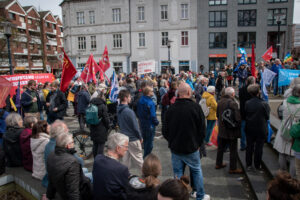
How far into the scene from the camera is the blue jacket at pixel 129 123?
15.2 feet

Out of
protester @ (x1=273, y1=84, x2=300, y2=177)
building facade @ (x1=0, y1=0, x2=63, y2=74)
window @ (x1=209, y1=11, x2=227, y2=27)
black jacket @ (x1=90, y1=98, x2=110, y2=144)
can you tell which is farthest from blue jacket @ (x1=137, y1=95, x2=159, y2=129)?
building facade @ (x1=0, y1=0, x2=63, y2=74)

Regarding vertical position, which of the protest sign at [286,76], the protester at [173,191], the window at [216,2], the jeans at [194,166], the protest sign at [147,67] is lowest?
the jeans at [194,166]

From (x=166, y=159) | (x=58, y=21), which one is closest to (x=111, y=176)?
(x=166, y=159)

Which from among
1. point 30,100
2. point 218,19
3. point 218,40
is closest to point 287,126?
point 30,100

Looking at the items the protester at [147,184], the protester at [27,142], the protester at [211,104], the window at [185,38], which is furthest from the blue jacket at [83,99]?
the window at [185,38]

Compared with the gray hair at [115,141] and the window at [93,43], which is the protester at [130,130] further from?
the window at [93,43]

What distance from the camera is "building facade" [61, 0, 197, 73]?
30.7 metres

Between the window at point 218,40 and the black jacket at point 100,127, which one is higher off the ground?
the window at point 218,40

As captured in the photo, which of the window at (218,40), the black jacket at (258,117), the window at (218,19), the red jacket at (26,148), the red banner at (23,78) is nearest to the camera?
the red jacket at (26,148)

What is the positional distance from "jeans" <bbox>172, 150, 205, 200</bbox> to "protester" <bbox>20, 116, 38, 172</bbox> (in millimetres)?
2603

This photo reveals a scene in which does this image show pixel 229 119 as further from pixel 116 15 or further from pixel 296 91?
pixel 116 15

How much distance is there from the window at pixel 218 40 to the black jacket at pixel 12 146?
30.5 metres

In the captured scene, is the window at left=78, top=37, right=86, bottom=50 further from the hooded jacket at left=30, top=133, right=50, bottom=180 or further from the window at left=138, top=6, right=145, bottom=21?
the hooded jacket at left=30, top=133, right=50, bottom=180

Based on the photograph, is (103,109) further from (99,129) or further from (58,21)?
(58,21)
